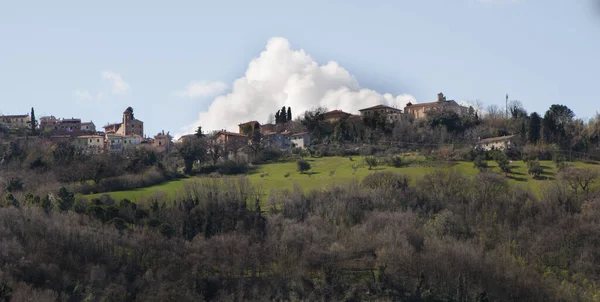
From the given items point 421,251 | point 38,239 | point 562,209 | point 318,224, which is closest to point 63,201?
point 38,239

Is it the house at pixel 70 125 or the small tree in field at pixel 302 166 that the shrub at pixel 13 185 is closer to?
the small tree in field at pixel 302 166

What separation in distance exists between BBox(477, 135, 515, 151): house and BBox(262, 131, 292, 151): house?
20.0 m

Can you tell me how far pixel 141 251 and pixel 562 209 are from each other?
28.9m

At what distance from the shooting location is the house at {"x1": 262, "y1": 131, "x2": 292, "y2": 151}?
262ft

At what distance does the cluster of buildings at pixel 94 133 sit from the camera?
86.9 metres

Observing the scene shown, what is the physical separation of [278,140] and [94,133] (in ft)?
92.9

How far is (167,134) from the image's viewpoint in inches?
3839

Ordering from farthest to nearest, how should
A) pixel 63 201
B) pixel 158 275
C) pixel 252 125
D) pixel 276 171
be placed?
pixel 252 125 → pixel 276 171 → pixel 63 201 → pixel 158 275

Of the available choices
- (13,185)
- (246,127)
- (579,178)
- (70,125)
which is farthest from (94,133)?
(579,178)

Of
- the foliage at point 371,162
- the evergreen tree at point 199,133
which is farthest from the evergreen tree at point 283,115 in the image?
the foliage at point 371,162

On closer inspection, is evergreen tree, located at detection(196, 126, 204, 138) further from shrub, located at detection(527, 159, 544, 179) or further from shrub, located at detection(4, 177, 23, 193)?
shrub, located at detection(527, 159, 544, 179)

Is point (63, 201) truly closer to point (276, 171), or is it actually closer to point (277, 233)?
point (277, 233)

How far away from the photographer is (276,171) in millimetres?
65562

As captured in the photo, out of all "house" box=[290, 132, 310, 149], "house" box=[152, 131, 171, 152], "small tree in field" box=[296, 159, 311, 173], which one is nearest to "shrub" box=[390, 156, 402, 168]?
"small tree in field" box=[296, 159, 311, 173]
